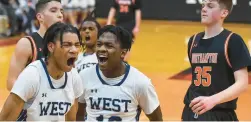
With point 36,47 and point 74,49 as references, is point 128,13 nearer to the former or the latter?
point 36,47

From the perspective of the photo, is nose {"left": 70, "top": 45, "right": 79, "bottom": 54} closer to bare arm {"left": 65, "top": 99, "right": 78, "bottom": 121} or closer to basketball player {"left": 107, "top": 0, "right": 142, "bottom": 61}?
bare arm {"left": 65, "top": 99, "right": 78, "bottom": 121}

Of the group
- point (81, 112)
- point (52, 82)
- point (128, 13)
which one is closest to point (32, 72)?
point (52, 82)

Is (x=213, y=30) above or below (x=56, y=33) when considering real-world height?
below

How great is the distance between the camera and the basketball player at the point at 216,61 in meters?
4.50

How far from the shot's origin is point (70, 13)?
63.2 ft

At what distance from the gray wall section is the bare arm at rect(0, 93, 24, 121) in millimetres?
18540

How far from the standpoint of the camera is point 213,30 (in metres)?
4.69

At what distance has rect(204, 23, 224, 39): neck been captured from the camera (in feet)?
15.3

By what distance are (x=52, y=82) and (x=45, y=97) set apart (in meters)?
0.13

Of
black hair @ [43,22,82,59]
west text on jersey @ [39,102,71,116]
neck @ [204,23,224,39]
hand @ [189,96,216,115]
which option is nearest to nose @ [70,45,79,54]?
black hair @ [43,22,82,59]

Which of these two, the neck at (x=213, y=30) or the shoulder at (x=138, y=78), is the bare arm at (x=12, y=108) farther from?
the neck at (x=213, y=30)

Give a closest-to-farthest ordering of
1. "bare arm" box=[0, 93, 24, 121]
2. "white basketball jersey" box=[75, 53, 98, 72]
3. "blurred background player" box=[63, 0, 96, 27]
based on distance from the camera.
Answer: "bare arm" box=[0, 93, 24, 121] < "white basketball jersey" box=[75, 53, 98, 72] < "blurred background player" box=[63, 0, 96, 27]

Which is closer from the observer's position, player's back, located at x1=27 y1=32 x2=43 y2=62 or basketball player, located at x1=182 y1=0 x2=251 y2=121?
basketball player, located at x1=182 y1=0 x2=251 y2=121

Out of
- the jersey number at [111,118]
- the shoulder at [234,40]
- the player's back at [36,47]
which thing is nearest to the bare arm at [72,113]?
the jersey number at [111,118]
